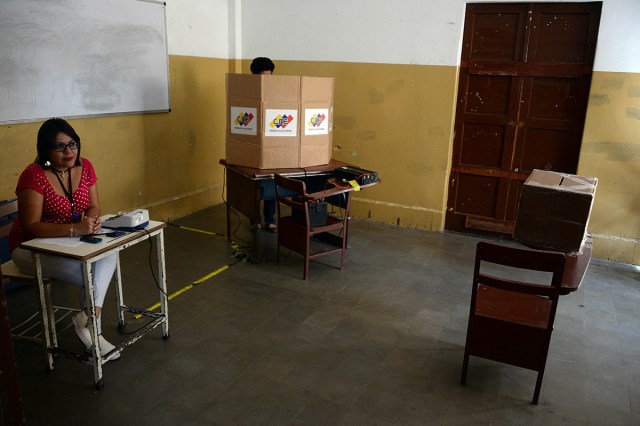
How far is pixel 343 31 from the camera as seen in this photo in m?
5.48

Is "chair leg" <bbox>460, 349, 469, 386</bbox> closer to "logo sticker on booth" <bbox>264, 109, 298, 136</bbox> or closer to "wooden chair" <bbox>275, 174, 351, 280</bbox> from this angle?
"wooden chair" <bbox>275, 174, 351, 280</bbox>

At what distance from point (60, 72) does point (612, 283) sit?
4948 mm

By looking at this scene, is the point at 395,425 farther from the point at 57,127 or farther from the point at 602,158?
the point at 602,158

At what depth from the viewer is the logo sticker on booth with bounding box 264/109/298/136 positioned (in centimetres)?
422

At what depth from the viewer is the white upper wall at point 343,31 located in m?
4.39

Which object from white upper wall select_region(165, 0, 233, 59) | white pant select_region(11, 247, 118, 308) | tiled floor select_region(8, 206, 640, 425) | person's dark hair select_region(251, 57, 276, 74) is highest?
white upper wall select_region(165, 0, 233, 59)

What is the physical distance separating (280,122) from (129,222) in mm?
1859

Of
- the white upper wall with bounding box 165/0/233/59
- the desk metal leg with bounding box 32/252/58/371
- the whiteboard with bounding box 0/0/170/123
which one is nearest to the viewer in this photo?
the desk metal leg with bounding box 32/252/58/371

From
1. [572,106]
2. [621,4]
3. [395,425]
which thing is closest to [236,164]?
[395,425]

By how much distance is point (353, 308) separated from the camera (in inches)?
144

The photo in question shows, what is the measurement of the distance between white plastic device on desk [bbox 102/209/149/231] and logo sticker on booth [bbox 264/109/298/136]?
65.9 inches

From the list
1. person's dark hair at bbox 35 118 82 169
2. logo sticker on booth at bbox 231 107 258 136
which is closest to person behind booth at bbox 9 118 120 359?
person's dark hair at bbox 35 118 82 169

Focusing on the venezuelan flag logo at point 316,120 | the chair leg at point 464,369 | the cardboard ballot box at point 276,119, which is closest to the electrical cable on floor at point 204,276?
the cardboard ballot box at point 276,119

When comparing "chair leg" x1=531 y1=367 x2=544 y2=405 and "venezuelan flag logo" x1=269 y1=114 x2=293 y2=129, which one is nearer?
"chair leg" x1=531 y1=367 x2=544 y2=405
